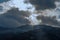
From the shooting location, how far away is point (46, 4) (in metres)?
11.3

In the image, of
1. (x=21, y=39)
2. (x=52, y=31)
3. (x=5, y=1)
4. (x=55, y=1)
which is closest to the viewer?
(x=21, y=39)

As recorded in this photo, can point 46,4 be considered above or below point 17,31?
above

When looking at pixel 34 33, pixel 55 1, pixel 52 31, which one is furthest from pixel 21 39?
pixel 55 1

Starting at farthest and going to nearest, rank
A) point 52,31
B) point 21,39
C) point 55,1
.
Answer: point 55,1, point 52,31, point 21,39

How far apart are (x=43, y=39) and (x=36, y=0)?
685 centimetres

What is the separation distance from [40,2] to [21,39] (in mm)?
7191

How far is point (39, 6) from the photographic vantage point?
1102cm

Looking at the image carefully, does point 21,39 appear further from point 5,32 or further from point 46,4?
point 46,4

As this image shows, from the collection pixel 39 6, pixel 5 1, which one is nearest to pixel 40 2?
pixel 39 6

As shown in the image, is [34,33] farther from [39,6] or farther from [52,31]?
[39,6]

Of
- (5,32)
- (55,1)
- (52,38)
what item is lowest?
(52,38)

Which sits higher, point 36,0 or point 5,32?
point 36,0

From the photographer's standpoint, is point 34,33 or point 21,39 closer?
point 21,39

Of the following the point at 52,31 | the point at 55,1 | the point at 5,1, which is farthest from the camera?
the point at 5,1
